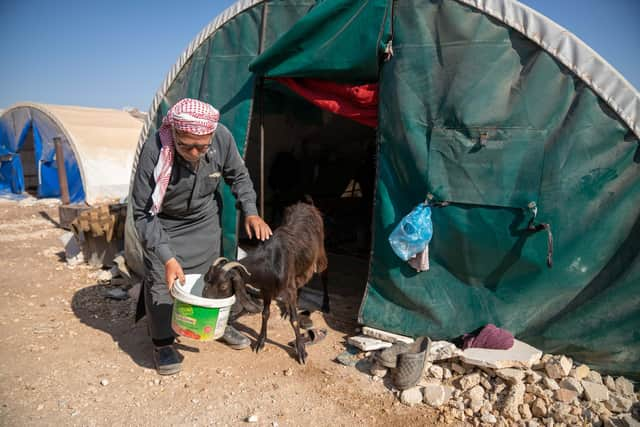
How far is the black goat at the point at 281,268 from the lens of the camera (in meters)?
3.22

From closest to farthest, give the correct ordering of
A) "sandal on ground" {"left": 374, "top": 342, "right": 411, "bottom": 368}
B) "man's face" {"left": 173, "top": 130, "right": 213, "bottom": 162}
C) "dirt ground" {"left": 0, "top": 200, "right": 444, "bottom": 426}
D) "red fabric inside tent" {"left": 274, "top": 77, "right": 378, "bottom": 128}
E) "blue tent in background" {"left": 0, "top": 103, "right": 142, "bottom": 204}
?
1. "man's face" {"left": 173, "top": 130, "right": 213, "bottom": 162}
2. "dirt ground" {"left": 0, "top": 200, "right": 444, "bottom": 426}
3. "sandal on ground" {"left": 374, "top": 342, "right": 411, "bottom": 368}
4. "red fabric inside tent" {"left": 274, "top": 77, "right": 378, "bottom": 128}
5. "blue tent in background" {"left": 0, "top": 103, "right": 142, "bottom": 204}

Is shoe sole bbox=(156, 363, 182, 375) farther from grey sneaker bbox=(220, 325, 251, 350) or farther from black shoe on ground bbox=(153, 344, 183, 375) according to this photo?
grey sneaker bbox=(220, 325, 251, 350)

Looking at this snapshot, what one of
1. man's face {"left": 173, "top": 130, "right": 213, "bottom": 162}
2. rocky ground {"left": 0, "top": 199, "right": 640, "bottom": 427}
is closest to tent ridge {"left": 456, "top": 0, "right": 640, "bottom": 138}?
rocky ground {"left": 0, "top": 199, "right": 640, "bottom": 427}

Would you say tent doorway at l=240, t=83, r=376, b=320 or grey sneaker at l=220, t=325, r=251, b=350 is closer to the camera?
grey sneaker at l=220, t=325, r=251, b=350

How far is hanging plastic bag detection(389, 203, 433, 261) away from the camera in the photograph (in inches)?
154

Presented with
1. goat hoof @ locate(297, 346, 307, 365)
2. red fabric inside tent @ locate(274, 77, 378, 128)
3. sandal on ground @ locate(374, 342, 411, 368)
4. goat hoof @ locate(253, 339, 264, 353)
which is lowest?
goat hoof @ locate(253, 339, 264, 353)

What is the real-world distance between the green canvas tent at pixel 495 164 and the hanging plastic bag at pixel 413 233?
12 cm

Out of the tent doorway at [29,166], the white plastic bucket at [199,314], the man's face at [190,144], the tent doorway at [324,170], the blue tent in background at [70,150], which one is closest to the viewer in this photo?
the white plastic bucket at [199,314]

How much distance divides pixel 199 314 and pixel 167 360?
1.09 meters

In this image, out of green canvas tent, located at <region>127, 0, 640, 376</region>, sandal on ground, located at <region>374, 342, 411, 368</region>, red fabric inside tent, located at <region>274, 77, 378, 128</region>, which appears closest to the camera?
green canvas tent, located at <region>127, 0, 640, 376</region>

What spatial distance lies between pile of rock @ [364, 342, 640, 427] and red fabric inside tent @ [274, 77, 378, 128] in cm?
253

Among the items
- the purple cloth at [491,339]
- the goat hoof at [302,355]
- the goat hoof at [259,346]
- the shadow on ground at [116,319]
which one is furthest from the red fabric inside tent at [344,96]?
the shadow on ground at [116,319]

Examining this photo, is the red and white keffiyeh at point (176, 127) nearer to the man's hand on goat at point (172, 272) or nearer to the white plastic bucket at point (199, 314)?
the man's hand on goat at point (172, 272)

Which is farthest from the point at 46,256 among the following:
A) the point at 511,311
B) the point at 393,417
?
the point at 511,311
